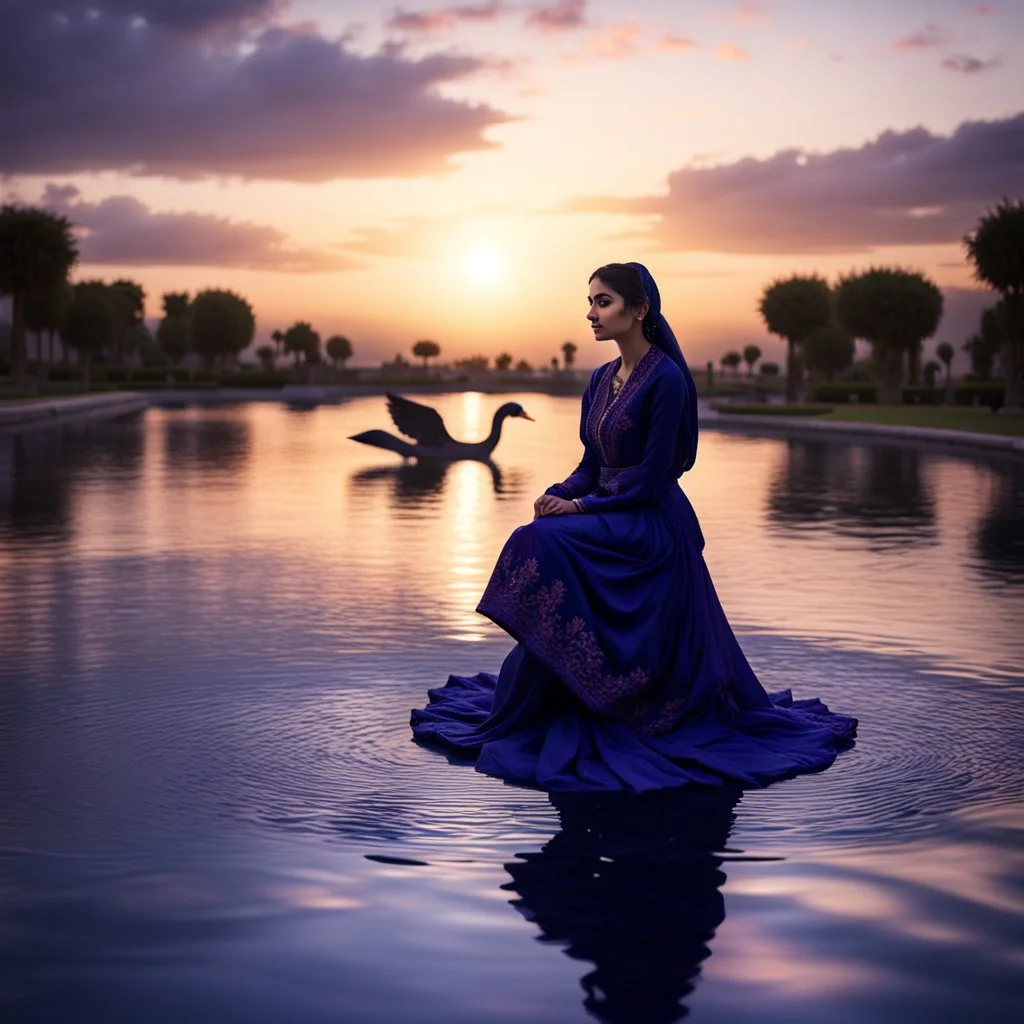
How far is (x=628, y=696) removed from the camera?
19.3 feet

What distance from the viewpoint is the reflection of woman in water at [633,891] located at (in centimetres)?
372

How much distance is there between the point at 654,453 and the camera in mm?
6082

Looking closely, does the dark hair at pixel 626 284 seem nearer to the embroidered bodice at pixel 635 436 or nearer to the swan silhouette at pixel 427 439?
the embroidered bodice at pixel 635 436

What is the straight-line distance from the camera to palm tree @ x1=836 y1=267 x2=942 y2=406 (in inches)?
2350

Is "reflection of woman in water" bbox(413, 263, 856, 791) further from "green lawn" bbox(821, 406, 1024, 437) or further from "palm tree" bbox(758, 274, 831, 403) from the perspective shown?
"palm tree" bbox(758, 274, 831, 403)

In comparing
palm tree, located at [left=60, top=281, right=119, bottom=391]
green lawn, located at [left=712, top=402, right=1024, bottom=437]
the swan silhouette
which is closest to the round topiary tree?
palm tree, located at [left=60, top=281, right=119, bottom=391]

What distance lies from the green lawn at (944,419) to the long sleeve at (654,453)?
27.3m

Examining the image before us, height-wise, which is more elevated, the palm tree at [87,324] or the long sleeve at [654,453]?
the palm tree at [87,324]

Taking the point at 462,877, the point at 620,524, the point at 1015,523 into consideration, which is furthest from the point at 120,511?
the point at 462,877

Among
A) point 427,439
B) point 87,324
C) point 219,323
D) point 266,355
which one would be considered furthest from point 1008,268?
point 266,355

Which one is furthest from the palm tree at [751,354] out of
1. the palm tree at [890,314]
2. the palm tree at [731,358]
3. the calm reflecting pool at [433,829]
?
the calm reflecting pool at [433,829]

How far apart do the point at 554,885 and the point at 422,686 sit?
2976mm

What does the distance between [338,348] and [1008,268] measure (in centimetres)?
9935

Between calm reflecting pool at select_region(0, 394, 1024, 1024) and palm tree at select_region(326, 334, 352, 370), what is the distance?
440 feet
